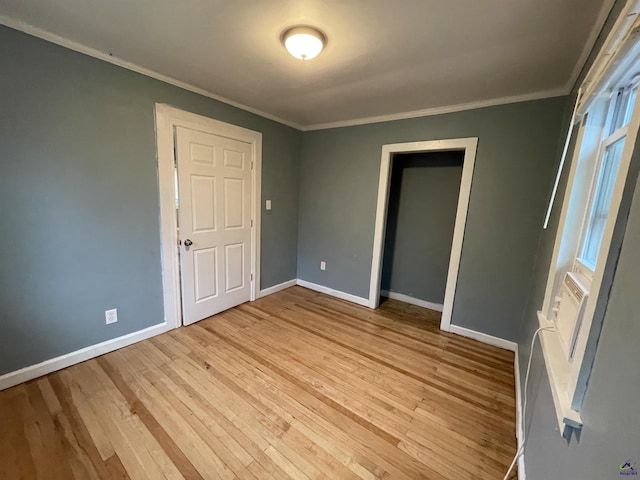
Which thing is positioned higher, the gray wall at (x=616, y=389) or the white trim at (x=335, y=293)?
the gray wall at (x=616, y=389)

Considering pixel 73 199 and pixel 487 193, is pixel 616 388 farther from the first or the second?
pixel 73 199

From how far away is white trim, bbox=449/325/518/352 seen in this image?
96.7 inches

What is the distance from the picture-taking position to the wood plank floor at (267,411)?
1316 millimetres

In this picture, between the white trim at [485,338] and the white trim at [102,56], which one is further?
the white trim at [485,338]

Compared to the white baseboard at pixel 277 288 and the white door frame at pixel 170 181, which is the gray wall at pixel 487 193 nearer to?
the white baseboard at pixel 277 288

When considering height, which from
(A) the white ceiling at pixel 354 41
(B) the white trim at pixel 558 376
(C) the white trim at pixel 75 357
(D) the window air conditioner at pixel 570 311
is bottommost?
(C) the white trim at pixel 75 357

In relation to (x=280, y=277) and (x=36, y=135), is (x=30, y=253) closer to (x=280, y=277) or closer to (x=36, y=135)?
(x=36, y=135)

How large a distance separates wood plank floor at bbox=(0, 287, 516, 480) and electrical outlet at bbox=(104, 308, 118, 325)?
0.88 ft

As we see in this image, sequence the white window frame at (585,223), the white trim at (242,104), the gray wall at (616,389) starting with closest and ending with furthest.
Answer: the gray wall at (616,389) < the white window frame at (585,223) < the white trim at (242,104)

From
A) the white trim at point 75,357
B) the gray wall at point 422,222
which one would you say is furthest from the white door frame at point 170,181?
the gray wall at point 422,222

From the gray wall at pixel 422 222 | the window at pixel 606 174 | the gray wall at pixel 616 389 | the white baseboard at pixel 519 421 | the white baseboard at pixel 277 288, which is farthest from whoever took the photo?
the white baseboard at pixel 277 288

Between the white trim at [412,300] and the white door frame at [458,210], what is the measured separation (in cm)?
47

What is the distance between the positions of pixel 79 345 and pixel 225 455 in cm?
157

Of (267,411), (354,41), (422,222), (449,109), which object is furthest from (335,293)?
(354,41)
